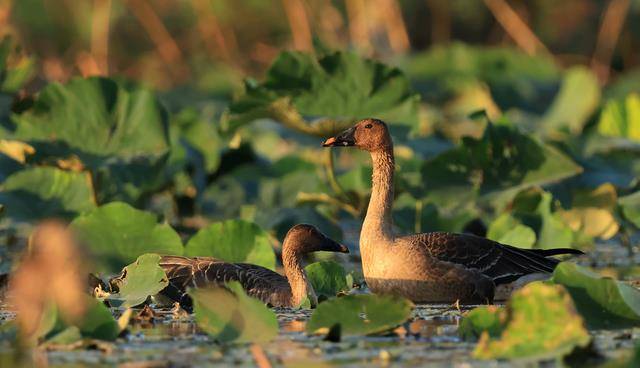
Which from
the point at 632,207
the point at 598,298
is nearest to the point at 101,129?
the point at 632,207

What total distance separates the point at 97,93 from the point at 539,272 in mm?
3459

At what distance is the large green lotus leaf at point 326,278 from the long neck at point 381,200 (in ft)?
0.94

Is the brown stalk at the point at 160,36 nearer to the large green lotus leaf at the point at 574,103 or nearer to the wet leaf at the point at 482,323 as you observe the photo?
the large green lotus leaf at the point at 574,103

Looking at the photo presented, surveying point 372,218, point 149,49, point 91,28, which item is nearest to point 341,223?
point 372,218

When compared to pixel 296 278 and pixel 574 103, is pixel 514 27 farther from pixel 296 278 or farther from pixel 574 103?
pixel 296 278

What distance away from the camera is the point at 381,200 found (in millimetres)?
8641

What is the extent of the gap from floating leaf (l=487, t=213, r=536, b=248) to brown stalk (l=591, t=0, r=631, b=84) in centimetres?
962

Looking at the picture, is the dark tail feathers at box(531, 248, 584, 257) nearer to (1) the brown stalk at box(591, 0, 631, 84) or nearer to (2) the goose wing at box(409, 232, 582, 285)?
(2) the goose wing at box(409, 232, 582, 285)

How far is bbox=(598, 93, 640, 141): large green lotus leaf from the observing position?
43.2 feet

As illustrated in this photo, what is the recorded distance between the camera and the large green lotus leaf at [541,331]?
571cm

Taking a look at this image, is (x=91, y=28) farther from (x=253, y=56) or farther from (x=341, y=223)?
(x=341, y=223)

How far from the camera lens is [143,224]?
8.71 m

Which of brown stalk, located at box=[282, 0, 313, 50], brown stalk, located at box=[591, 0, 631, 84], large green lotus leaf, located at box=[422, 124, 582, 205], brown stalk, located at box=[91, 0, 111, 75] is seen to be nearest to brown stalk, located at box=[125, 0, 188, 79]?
brown stalk, located at box=[91, 0, 111, 75]

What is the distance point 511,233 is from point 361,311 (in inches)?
122
